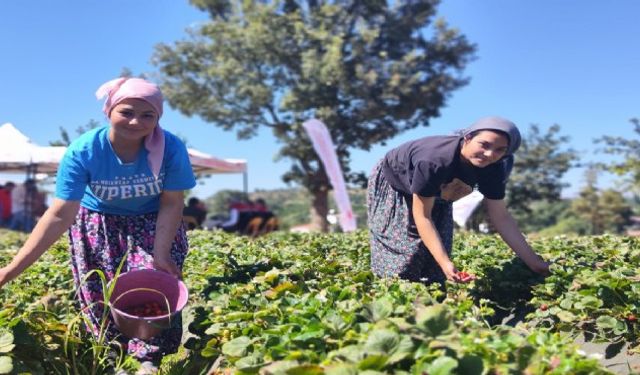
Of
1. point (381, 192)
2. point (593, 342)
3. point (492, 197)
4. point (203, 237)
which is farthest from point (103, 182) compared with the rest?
point (203, 237)

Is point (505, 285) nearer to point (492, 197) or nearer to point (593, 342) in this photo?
point (492, 197)

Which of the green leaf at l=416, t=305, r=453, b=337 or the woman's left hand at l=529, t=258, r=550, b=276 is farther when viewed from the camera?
the woman's left hand at l=529, t=258, r=550, b=276

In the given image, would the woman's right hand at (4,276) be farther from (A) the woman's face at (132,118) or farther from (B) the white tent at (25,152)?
(B) the white tent at (25,152)

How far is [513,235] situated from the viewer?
10.4ft

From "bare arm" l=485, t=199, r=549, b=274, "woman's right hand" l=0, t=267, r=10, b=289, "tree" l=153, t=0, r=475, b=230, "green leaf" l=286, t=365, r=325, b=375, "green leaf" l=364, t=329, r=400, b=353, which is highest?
"tree" l=153, t=0, r=475, b=230

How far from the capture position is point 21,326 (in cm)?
218

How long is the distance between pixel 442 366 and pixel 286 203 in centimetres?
5479

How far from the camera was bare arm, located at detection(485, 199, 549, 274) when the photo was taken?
3121 millimetres

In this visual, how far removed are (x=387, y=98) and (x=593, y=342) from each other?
17.5 m

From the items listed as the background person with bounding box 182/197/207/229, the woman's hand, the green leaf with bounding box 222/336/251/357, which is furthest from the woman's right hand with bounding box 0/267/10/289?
the background person with bounding box 182/197/207/229

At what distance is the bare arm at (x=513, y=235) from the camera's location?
3121mm

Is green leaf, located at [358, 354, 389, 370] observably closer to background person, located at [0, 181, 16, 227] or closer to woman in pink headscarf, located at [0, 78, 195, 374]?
woman in pink headscarf, located at [0, 78, 195, 374]

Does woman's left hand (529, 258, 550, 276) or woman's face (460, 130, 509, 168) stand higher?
woman's face (460, 130, 509, 168)

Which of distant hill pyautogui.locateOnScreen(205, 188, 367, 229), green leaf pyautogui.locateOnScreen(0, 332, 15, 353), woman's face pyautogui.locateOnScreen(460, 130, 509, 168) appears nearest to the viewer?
green leaf pyautogui.locateOnScreen(0, 332, 15, 353)
